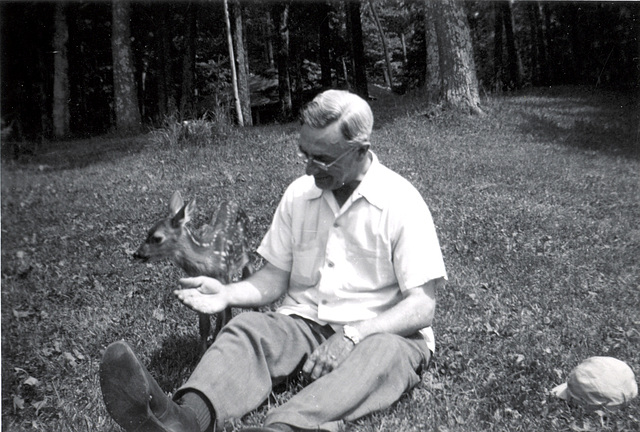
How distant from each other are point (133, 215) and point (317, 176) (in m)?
5.66

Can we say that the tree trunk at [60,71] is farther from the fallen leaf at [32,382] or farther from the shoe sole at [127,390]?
the shoe sole at [127,390]

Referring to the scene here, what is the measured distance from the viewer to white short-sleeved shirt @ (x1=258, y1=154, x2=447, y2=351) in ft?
13.6

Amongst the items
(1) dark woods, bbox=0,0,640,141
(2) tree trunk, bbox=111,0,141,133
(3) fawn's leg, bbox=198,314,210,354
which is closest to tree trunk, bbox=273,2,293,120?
(1) dark woods, bbox=0,0,640,141

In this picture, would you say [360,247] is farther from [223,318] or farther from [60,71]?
[60,71]

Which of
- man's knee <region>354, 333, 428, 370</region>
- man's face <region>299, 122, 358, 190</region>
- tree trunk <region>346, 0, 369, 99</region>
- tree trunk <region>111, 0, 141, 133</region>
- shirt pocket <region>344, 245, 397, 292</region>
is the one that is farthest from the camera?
tree trunk <region>346, 0, 369, 99</region>

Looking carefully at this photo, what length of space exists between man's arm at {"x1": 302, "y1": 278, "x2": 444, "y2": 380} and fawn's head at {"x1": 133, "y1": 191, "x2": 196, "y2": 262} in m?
1.52

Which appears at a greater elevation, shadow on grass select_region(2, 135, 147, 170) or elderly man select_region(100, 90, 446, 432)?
shadow on grass select_region(2, 135, 147, 170)

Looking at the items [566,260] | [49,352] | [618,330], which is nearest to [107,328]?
[49,352]

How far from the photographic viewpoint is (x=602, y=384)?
407 cm

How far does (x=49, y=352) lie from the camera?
5.23 metres

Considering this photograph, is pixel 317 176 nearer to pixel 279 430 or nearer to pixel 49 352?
pixel 279 430

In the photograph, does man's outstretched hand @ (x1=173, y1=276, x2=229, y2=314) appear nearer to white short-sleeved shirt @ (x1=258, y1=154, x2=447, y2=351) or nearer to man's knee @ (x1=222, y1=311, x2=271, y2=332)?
man's knee @ (x1=222, y1=311, x2=271, y2=332)

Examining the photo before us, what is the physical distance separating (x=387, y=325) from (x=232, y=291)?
107 centimetres

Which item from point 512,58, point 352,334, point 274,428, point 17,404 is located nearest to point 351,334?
point 352,334
